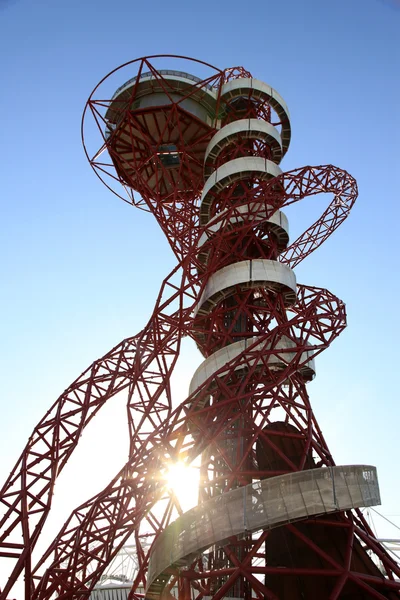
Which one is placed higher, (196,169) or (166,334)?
(196,169)

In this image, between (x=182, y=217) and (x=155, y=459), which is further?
(x=182, y=217)

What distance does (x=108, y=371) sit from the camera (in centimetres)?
3088

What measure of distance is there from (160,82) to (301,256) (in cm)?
1333

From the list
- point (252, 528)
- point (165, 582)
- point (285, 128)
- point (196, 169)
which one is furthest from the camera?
point (196, 169)

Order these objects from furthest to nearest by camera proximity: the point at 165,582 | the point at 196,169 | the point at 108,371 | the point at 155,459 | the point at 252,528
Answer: the point at 196,169, the point at 108,371, the point at 155,459, the point at 165,582, the point at 252,528

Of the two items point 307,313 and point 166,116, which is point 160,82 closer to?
point 166,116

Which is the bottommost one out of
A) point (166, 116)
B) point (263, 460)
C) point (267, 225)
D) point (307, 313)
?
point (263, 460)

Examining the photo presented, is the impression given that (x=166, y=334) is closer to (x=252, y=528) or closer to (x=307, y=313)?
(x=307, y=313)

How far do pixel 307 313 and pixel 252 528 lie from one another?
403 inches

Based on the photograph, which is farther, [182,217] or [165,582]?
[182,217]

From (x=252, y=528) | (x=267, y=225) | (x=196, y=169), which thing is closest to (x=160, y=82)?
(x=196, y=169)

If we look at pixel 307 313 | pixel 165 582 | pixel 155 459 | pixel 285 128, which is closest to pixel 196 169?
pixel 285 128

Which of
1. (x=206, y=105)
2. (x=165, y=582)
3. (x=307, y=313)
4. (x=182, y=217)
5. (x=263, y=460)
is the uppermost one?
(x=206, y=105)

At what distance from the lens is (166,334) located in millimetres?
27953
